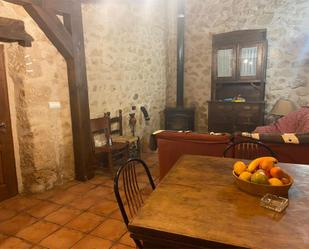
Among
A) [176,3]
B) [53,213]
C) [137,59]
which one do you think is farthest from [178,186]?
[176,3]

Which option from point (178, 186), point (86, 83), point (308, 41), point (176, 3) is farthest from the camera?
point (176, 3)

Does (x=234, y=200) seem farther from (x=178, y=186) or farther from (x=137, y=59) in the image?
(x=137, y=59)

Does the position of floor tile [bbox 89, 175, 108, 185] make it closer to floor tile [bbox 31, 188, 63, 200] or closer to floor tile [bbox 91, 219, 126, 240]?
floor tile [bbox 31, 188, 63, 200]

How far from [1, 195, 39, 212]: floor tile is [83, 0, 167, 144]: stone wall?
1.43 metres

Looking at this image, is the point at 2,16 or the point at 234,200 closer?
the point at 234,200

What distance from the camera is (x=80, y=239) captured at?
225 cm

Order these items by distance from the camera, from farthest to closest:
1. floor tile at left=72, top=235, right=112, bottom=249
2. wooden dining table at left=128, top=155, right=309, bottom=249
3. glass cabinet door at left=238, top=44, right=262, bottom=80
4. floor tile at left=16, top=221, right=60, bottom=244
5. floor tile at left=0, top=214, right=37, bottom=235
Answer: glass cabinet door at left=238, top=44, right=262, bottom=80 < floor tile at left=0, top=214, right=37, bottom=235 < floor tile at left=16, top=221, right=60, bottom=244 < floor tile at left=72, top=235, right=112, bottom=249 < wooden dining table at left=128, top=155, right=309, bottom=249

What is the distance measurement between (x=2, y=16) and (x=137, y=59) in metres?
2.50

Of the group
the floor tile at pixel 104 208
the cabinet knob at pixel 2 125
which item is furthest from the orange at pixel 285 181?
the cabinet knob at pixel 2 125

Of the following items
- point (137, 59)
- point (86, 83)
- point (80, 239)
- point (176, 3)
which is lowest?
point (80, 239)

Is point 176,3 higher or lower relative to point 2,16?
higher

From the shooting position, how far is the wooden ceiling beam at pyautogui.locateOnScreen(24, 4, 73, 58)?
9.13ft

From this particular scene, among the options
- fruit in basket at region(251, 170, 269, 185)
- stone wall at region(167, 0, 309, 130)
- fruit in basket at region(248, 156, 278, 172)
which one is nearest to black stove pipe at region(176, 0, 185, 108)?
stone wall at region(167, 0, 309, 130)

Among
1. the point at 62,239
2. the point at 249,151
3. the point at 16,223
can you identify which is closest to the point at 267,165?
the point at 249,151
